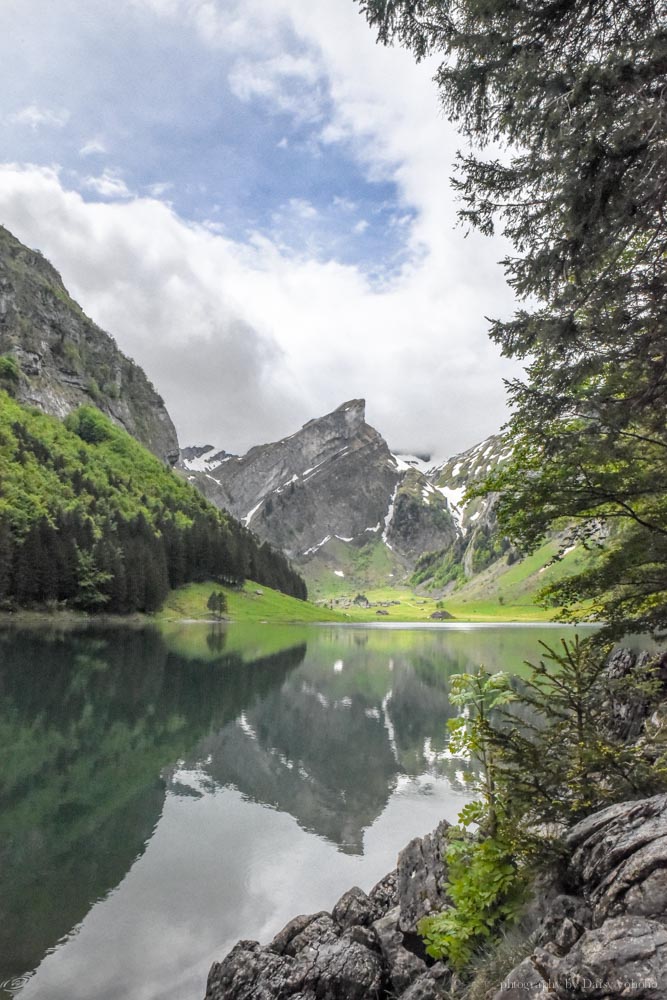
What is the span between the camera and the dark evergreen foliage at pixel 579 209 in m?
8.73

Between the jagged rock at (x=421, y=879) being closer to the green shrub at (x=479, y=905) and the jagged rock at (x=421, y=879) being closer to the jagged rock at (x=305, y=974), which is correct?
the jagged rock at (x=305, y=974)

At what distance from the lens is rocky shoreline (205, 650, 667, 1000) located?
470 centimetres

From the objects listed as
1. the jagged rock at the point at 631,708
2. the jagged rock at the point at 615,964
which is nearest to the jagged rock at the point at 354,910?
the jagged rock at the point at 631,708

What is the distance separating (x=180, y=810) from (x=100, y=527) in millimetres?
107580

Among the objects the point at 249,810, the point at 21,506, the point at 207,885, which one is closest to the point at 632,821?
the point at 207,885

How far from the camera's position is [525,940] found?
21.4 feet

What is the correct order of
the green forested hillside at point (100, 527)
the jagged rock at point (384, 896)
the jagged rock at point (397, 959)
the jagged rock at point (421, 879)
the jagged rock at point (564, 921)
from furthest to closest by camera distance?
the green forested hillside at point (100, 527) → the jagged rock at point (384, 896) → the jagged rock at point (421, 879) → the jagged rock at point (397, 959) → the jagged rock at point (564, 921)

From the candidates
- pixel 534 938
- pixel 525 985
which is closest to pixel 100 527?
pixel 534 938

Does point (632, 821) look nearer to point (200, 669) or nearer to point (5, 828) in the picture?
point (5, 828)

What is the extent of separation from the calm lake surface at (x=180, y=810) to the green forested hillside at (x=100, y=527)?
50.9 meters

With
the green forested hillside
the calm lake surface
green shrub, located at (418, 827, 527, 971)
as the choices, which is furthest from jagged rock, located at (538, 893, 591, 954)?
the green forested hillside

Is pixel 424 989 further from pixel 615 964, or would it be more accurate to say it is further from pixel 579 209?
pixel 579 209

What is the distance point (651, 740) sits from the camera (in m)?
8.48

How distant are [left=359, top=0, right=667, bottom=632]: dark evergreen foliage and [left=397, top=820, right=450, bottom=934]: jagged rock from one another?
6112 mm
